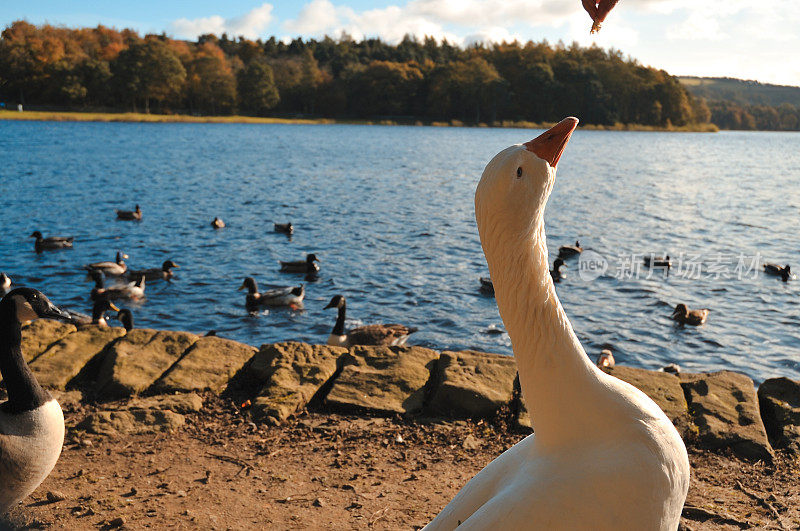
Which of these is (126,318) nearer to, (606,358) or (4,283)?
(4,283)

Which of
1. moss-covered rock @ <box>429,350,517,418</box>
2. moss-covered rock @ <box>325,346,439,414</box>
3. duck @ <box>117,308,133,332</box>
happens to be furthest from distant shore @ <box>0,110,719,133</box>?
moss-covered rock @ <box>429,350,517,418</box>

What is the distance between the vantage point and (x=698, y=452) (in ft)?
16.7

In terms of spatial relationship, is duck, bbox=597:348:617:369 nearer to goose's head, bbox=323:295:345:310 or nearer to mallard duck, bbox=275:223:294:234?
goose's head, bbox=323:295:345:310

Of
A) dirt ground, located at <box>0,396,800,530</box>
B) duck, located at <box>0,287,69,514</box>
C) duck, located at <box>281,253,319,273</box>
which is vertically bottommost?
duck, located at <box>281,253,319,273</box>

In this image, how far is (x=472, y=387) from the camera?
5.70 meters

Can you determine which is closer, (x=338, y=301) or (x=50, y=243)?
(x=338, y=301)

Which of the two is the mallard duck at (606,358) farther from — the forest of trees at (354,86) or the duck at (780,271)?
the forest of trees at (354,86)

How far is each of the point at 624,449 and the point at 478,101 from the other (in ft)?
380

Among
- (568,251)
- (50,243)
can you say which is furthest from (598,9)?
(50,243)

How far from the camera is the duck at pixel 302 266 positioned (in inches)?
663

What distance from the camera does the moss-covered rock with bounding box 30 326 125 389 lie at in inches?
234

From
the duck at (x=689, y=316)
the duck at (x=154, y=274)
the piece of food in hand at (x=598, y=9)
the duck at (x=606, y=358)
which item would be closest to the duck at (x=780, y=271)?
the duck at (x=689, y=316)

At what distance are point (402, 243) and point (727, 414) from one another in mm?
15471

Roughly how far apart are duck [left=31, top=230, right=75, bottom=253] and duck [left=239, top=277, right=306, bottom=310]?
25.2ft
